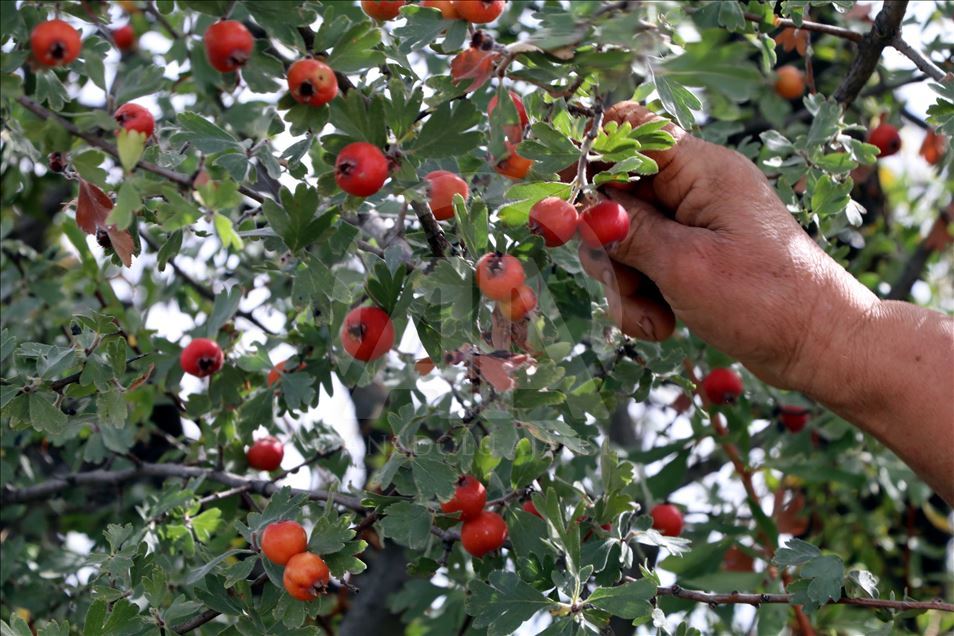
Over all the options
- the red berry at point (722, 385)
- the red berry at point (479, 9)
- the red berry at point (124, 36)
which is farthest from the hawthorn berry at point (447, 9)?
the red berry at point (124, 36)

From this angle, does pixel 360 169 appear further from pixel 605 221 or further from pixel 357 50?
pixel 605 221

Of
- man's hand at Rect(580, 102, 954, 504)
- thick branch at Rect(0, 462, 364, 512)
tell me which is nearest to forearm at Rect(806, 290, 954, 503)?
man's hand at Rect(580, 102, 954, 504)

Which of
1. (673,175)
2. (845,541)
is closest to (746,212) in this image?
(673,175)

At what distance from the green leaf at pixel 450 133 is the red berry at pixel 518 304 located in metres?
0.27

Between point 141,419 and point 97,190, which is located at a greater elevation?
point 97,190

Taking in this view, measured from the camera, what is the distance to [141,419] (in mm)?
2789

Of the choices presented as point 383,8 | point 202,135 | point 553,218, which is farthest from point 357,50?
point 553,218

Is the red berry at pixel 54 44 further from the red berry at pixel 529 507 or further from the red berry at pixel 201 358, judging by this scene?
the red berry at pixel 529 507

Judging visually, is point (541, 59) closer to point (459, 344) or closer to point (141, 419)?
point (459, 344)

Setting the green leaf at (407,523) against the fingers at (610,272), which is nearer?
the green leaf at (407,523)

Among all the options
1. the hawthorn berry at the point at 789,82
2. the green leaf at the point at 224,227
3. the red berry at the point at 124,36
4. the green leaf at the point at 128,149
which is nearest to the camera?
the green leaf at the point at 128,149

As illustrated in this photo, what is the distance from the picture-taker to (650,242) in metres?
2.15

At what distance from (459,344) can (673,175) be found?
64 cm

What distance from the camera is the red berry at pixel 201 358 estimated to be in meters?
2.47
